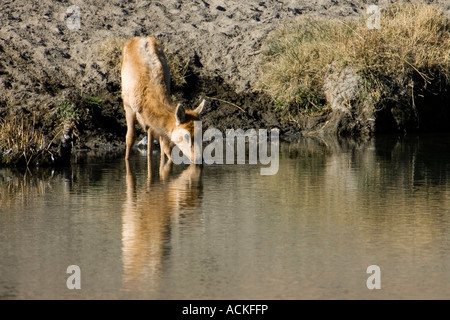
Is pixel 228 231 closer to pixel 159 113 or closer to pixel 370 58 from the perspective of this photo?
pixel 159 113

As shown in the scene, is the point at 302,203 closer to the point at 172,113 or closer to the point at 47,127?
the point at 172,113

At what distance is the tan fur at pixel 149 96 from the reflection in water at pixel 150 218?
0.67 m

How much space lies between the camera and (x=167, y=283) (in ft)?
23.7

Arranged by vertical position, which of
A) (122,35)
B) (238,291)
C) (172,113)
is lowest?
(238,291)

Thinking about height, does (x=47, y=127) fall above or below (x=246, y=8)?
below

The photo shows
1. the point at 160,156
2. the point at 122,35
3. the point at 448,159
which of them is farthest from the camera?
the point at 122,35

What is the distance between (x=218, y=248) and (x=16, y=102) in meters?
9.41

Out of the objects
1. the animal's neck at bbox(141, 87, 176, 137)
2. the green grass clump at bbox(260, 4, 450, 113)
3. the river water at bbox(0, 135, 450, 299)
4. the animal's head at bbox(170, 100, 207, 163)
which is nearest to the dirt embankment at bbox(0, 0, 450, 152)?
the green grass clump at bbox(260, 4, 450, 113)

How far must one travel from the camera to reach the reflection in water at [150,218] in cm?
756

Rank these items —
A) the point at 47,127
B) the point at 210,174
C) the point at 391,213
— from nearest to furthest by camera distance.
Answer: the point at 391,213 < the point at 210,174 < the point at 47,127

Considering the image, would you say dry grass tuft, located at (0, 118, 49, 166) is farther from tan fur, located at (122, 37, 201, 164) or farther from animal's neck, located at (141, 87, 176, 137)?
animal's neck, located at (141, 87, 176, 137)

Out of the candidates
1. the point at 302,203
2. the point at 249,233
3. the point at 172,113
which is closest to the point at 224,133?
the point at 172,113

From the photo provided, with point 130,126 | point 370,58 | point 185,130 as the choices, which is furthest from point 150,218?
point 370,58

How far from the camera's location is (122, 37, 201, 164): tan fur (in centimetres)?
1352
